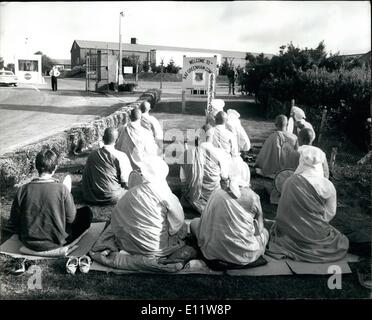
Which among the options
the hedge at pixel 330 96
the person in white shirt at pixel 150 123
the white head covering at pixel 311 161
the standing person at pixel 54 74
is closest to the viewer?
the white head covering at pixel 311 161

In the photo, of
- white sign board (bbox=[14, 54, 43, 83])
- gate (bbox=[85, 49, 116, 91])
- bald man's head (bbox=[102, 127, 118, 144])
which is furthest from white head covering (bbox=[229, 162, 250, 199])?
gate (bbox=[85, 49, 116, 91])

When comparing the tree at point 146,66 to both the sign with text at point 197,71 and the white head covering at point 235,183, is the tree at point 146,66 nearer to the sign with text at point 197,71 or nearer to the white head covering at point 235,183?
the sign with text at point 197,71

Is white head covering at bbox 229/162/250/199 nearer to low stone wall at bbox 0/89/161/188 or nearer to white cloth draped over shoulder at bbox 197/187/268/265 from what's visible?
white cloth draped over shoulder at bbox 197/187/268/265

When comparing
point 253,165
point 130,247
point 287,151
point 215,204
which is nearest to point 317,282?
point 215,204

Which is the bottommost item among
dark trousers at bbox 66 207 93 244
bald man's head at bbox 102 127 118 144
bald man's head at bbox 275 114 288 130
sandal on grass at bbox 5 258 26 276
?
sandal on grass at bbox 5 258 26 276

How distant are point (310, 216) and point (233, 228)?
3.55 feet

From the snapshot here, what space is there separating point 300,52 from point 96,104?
35.3 feet

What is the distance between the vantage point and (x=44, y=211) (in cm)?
517

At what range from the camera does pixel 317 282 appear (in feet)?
16.4

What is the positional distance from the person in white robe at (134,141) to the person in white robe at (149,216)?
3643 mm

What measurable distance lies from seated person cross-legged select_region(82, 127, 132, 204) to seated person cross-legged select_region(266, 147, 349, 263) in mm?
3084

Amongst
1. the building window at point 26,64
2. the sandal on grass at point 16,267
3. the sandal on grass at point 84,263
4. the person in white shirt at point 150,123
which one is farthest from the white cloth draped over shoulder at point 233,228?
the building window at point 26,64

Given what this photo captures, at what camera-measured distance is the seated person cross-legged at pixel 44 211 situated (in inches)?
202

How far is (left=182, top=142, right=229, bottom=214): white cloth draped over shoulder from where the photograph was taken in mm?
7285
